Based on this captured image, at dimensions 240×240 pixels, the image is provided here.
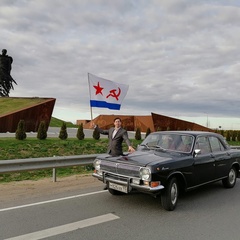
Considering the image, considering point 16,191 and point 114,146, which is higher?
point 114,146

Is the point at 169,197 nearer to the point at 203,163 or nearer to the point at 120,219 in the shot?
the point at 120,219

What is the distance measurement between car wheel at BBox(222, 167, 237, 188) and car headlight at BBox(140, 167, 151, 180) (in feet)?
11.4

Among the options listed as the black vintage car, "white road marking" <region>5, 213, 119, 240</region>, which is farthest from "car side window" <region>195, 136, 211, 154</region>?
"white road marking" <region>5, 213, 119, 240</region>

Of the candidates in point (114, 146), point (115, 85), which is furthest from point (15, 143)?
point (114, 146)

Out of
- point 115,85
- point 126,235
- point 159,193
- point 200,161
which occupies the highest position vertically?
point 115,85

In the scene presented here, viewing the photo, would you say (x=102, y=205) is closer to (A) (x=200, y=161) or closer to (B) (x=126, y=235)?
(B) (x=126, y=235)

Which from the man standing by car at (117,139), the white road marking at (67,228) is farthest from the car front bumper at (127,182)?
the man standing by car at (117,139)

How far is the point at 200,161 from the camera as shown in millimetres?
6438

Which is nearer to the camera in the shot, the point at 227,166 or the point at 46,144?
the point at 227,166

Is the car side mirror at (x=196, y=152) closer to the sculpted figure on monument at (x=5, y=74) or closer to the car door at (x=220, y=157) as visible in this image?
the car door at (x=220, y=157)

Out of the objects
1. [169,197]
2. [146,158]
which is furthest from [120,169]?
[169,197]

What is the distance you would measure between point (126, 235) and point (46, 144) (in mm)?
12664

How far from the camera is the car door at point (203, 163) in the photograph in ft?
20.7

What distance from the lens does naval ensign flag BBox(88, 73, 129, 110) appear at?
27.9 ft
